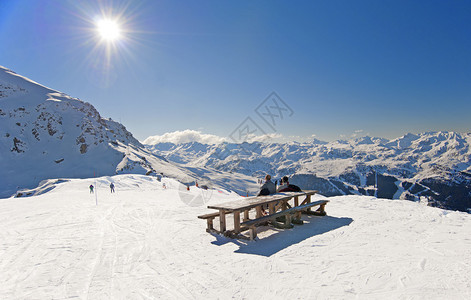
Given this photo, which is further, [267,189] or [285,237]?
[267,189]

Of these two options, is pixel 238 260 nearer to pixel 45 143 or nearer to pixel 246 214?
pixel 246 214

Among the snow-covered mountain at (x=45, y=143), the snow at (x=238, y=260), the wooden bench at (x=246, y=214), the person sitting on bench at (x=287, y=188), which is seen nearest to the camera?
the snow at (x=238, y=260)

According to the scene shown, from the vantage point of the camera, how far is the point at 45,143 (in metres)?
74.1

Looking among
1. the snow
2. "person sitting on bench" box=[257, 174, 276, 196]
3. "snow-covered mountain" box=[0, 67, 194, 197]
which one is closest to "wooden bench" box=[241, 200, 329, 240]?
the snow

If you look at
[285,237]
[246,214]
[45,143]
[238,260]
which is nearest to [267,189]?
[246,214]

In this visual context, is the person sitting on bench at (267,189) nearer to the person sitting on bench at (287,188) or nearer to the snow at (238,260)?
the person sitting on bench at (287,188)

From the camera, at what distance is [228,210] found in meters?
7.41

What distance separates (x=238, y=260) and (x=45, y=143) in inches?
3684

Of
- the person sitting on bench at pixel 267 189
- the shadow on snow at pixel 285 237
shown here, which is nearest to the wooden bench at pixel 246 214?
the shadow on snow at pixel 285 237

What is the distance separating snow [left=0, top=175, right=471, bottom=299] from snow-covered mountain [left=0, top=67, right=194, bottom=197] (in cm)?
6225

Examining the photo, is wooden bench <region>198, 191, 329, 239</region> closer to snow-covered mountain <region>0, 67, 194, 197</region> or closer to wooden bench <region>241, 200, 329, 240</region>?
wooden bench <region>241, 200, 329, 240</region>

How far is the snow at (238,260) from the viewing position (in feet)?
14.5

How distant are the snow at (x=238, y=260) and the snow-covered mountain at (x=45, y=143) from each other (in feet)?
204

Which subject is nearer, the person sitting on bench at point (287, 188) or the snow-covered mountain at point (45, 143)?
the person sitting on bench at point (287, 188)
